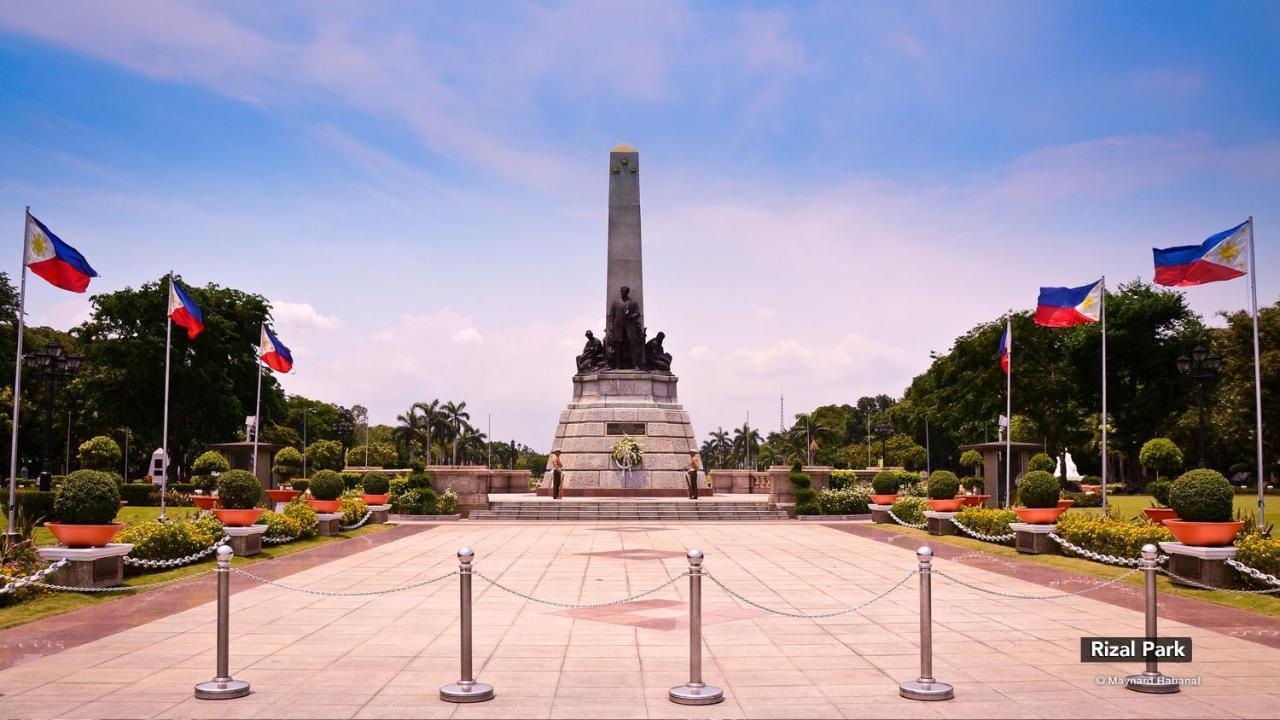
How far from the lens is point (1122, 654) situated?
959 cm

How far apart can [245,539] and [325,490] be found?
6027mm

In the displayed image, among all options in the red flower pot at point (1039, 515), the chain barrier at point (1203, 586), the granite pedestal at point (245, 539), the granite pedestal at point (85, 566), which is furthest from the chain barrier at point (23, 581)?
the red flower pot at point (1039, 515)

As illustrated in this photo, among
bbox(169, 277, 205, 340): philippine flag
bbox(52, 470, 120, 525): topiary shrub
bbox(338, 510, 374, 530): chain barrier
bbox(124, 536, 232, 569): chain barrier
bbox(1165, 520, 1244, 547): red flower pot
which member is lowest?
bbox(338, 510, 374, 530): chain barrier

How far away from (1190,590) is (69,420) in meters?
62.9

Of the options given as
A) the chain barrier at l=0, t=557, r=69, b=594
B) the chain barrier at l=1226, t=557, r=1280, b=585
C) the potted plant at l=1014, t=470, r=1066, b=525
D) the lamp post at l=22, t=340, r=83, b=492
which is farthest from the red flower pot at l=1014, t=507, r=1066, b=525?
the lamp post at l=22, t=340, r=83, b=492

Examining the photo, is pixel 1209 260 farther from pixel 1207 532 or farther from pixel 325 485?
pixel 325 485

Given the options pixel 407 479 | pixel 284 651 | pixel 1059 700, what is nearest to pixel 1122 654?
pixel 1059 700

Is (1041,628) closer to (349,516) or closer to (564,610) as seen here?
(564,610)

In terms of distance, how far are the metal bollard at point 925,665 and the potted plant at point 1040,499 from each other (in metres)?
12.5

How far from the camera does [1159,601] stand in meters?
13.3

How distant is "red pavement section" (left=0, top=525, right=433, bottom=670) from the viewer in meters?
10.5

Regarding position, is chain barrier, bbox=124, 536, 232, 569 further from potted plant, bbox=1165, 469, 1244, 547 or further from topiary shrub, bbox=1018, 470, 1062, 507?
topiary shrub, bbox=1018, 470, 1062, 507

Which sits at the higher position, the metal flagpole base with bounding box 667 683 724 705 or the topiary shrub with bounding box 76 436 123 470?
the topiary shrub with bounding box 76 436 123 470

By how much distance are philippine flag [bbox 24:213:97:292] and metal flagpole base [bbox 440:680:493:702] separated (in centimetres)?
1497
